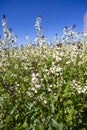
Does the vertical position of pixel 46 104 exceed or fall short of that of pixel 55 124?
it exceeds it

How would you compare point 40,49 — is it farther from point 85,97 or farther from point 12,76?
point 85,97

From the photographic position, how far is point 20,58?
25.5 ft

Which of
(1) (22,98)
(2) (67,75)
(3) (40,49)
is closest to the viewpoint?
(1) (22,98)

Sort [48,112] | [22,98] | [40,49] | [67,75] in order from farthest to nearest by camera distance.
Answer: [40,49] < [67,75] < [22,98] < [48,112]

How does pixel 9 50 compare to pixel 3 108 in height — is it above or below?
above

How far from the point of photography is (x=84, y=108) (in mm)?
4523

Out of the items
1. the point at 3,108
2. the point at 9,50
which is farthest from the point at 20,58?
the point at 3,108

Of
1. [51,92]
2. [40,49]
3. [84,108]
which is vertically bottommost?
[84,108]

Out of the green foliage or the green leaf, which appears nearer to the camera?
the green leaf

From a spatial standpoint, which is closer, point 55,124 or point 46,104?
point 55,124

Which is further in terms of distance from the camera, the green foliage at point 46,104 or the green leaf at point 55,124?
the green foliage at point 46,104

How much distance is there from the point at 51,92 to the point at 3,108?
0.63 meters

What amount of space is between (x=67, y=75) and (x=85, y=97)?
106cm

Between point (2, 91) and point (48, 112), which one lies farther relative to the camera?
point (2, 91)
